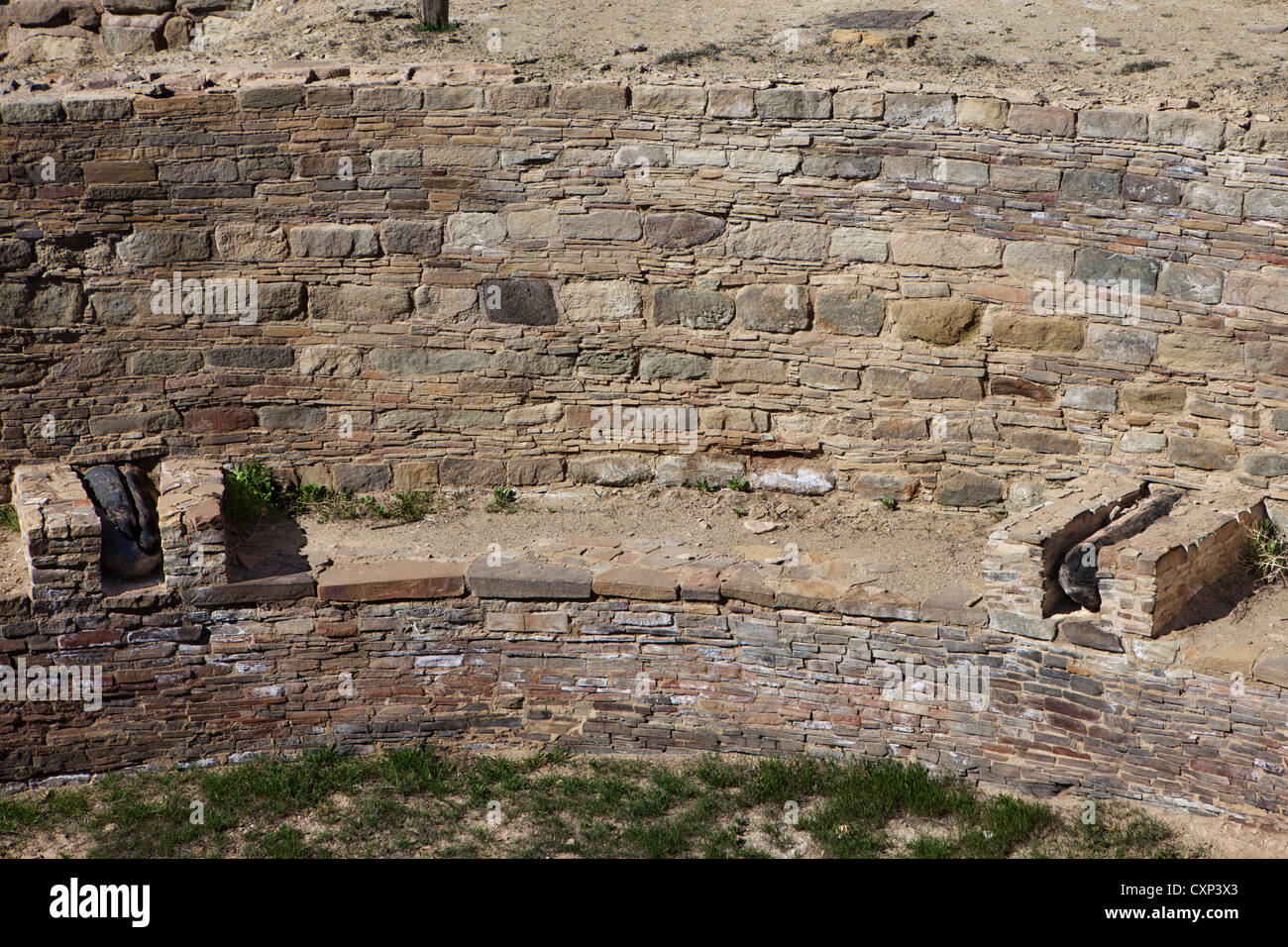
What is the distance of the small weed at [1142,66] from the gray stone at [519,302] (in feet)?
15.0

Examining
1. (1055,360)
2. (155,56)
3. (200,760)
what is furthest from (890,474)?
(155,56)

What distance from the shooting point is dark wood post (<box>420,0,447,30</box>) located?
10391mm

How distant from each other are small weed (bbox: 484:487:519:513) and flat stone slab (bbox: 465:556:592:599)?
3.63 ft

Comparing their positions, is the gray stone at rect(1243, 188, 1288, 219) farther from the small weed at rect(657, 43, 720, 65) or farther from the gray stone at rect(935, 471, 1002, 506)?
the small weed at rect(657, 43, 720, 65)

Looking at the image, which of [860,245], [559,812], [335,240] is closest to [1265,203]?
[860,245]

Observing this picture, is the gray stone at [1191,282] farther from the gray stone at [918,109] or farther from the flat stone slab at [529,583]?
the flat stone slab at [529,583]

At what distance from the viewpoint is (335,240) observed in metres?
8.58

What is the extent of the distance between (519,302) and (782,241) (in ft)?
5.91

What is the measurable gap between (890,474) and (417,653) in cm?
331

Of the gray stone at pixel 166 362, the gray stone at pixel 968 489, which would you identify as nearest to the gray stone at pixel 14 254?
the gray stone at pixel 166 362

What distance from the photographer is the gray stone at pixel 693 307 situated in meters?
8.50

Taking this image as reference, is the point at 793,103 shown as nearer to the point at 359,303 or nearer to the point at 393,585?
the point at 359,303

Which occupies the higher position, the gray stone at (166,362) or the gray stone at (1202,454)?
the gray stone at (166,362)

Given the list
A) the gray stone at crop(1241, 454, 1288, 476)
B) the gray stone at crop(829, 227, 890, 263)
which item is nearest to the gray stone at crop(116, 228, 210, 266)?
the gray stone at crop(829, 227, 890, 263)
